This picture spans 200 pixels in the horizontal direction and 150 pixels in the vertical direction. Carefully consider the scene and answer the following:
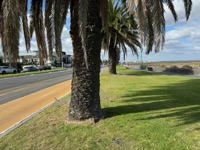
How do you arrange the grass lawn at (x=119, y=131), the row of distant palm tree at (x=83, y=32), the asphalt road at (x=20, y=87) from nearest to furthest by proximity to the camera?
1. the grass lawn at (x=119, y=131)
2. the row of distant palm tree at (x=83, y=32)
3. the asphalt road at (x=20, y=87)

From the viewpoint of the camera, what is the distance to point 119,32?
28.8m

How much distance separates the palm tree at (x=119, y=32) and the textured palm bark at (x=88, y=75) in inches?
713

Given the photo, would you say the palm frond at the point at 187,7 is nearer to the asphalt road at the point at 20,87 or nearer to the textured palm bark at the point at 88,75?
the textured palm bark at the point at 88,75

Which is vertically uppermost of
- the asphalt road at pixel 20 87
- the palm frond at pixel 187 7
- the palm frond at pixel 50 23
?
the palm frond at pixel 187 7

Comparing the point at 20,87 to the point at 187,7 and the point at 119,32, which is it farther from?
the point at 187,7

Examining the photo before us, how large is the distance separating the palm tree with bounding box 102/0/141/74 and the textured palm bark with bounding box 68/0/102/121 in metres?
18.1

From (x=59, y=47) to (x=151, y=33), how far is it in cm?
393

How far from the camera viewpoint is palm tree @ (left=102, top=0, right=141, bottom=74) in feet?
90.6

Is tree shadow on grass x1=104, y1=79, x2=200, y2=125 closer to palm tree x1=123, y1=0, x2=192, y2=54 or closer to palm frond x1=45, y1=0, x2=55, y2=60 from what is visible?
palm tree x1=123, y1=0, x2=192, y2=54

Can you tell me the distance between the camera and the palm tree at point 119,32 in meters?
27.6

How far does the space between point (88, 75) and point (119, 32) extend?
20.7 meters

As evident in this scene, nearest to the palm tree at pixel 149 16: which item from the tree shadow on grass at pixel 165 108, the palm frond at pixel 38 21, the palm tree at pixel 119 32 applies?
the tree shadow on grass at pixel 165 108

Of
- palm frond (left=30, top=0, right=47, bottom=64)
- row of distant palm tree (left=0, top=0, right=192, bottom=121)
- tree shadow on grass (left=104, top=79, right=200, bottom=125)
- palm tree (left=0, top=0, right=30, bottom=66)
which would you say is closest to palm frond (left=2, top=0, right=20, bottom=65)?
palm tree (left=0, top=0, right=30, bottom=66)

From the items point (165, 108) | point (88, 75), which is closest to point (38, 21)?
point (88, 75)
